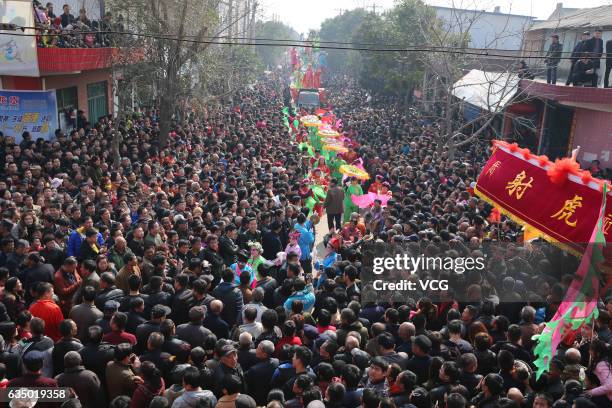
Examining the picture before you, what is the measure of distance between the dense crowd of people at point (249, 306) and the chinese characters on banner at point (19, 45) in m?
3.06

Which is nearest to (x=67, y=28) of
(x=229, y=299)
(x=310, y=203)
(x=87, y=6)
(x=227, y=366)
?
(x=87, y=6)

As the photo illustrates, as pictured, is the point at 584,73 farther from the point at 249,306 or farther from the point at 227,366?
the point at 227,366

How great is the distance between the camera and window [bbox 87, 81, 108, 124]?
19.6m

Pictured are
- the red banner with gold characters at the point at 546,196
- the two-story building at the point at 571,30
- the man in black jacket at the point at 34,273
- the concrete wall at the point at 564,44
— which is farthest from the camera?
the concrete wall at the point at 564,44

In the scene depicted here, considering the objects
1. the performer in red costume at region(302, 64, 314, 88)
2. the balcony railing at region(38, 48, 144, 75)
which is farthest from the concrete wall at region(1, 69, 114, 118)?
the performer in red costume at region(302, 64, 314, 88)

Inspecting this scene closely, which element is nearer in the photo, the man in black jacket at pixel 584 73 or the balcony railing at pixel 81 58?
the balcony railing at pixel 81 58

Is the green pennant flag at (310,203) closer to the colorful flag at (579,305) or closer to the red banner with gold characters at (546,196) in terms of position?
the red banner with gold characters at (546,196)

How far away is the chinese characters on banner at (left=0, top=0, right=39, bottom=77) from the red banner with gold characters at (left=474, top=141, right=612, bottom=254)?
440 inches

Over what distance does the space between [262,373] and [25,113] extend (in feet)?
42.0

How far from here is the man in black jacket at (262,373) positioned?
500 centimetres

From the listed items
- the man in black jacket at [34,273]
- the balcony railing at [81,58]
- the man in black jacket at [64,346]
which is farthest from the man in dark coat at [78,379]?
the balcony railing at [81,58]

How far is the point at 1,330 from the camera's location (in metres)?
5.08

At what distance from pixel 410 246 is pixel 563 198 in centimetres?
218

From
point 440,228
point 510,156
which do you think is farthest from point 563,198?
point 440,228
